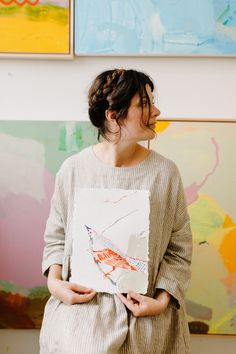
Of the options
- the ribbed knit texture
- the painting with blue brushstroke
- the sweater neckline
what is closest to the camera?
the ribbed knit texture

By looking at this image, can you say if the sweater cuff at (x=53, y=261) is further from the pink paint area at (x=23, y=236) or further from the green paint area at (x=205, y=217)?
the green paint area at (x=205, y=217)

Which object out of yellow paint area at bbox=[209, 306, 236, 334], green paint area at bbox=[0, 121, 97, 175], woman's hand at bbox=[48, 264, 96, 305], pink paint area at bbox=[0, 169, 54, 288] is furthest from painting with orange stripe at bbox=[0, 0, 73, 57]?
yellow paint area at bbox=[209, 306, 236, 334]

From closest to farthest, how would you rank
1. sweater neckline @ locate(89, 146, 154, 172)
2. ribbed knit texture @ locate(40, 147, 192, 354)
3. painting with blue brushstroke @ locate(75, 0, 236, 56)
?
ribbed knit texture @ locate(40, 147, 192, 354) < sweater neckline @ locate(89, 146, 154, 172) < painting with blue brushstroke @ locate(75, 0, 236, 56)

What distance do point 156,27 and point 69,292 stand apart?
887mm

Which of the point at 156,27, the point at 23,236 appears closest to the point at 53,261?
the point at 23,236

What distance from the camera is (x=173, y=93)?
5.14 ft

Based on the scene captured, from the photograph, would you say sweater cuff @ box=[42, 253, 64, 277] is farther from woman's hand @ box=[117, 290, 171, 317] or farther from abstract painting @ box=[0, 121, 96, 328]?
abstract painting @ box=[0, 121, 96, 328]

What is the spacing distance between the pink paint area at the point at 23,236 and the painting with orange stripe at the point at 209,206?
0.45 meters

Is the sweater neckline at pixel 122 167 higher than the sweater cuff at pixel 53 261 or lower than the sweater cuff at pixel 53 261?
higher

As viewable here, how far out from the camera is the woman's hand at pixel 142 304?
107 cm

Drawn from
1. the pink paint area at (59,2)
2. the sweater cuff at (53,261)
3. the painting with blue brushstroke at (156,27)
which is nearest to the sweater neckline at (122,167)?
the sweater cuff at (53,261)

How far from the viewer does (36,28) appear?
1542 mm

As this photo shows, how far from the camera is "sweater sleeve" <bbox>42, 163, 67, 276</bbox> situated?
1.22 m

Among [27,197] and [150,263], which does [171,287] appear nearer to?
[150,263]
